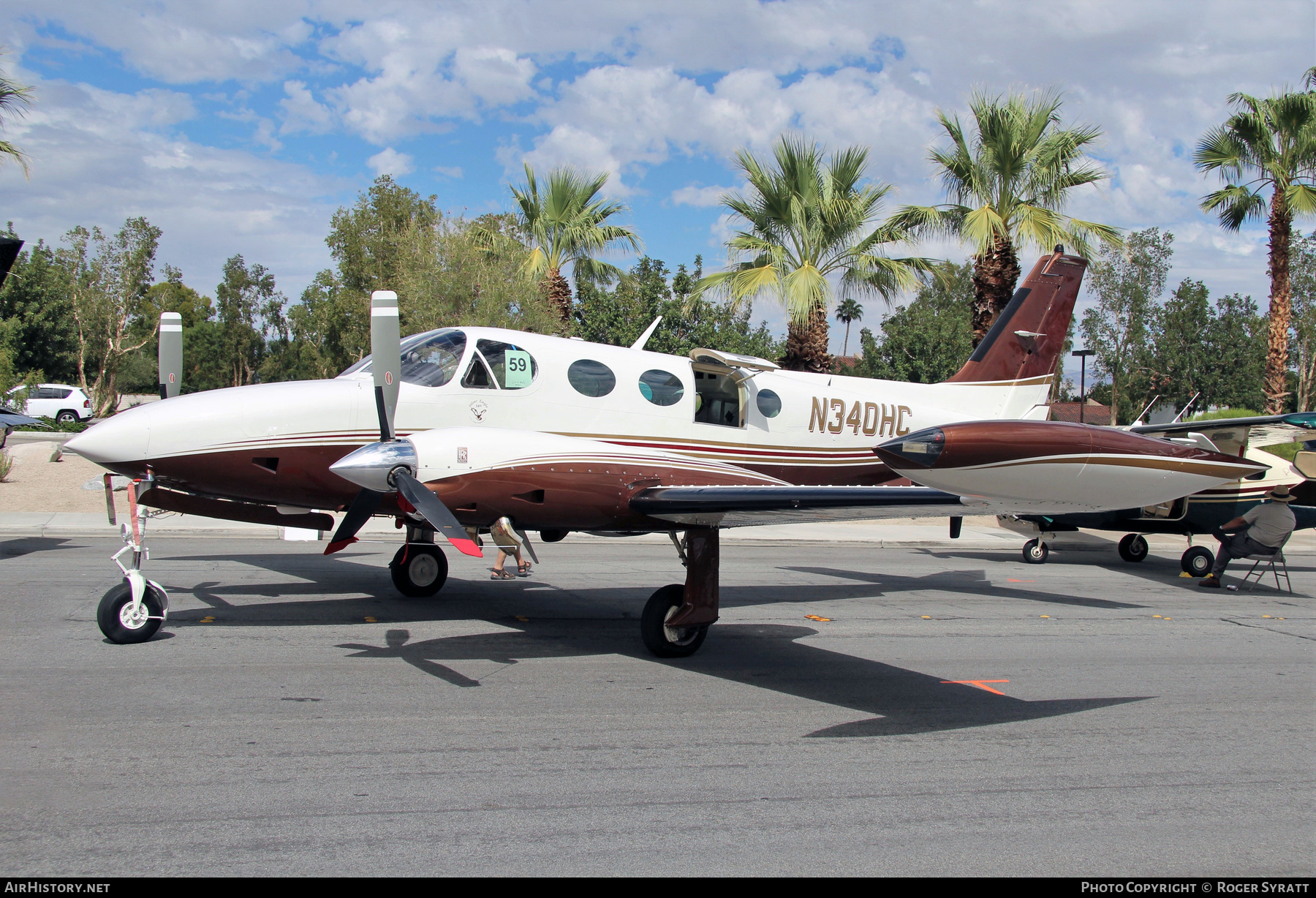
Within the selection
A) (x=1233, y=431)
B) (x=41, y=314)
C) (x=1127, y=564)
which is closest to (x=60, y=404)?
(x=41, y=314)

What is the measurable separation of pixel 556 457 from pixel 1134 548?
13032 mm

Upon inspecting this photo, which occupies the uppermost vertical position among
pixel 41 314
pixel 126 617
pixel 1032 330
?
pixel 41 314

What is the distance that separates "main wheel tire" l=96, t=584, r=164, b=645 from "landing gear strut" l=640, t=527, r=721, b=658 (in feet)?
13.3

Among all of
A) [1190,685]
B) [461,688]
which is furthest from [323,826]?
[1190,685]

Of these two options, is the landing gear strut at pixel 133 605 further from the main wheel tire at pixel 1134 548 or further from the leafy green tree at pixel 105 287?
the leafy green tree at pixel 105 287

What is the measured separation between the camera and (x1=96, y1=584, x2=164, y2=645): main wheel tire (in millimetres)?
6848

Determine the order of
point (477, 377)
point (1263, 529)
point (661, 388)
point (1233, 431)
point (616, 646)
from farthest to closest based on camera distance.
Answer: point (1233, 431)
point (1263, 529)
point (661, 388)
point (477, 377)
point (616, 646)

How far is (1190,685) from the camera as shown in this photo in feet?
23.1

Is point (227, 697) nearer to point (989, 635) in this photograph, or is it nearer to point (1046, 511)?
point (1046, 511)

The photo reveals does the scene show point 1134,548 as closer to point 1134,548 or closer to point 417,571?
point 1134,548

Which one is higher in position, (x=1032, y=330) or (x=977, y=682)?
(x=1032, y=330)

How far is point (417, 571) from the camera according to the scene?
30.9 feet

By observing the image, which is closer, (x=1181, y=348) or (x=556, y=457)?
(x=556, y=457)

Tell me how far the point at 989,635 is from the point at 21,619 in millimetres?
9193
